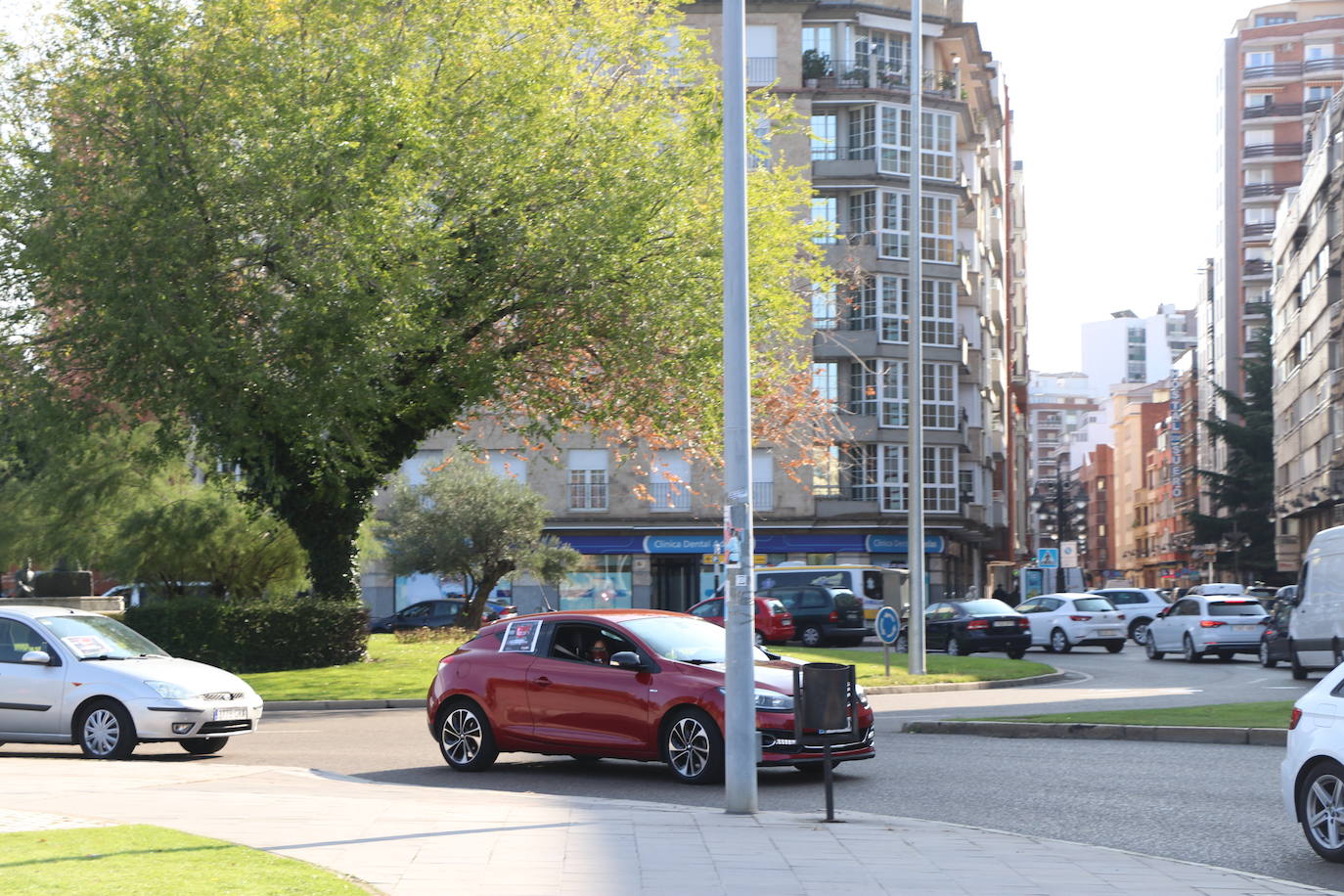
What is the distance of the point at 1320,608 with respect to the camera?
1123 inches

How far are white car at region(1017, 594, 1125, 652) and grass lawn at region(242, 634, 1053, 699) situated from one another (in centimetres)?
907

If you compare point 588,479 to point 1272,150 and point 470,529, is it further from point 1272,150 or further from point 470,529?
point 1272,150

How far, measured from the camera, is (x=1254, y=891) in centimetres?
824

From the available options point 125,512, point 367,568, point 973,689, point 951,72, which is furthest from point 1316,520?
point 125,512

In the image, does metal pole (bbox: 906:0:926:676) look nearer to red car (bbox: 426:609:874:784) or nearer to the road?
the road

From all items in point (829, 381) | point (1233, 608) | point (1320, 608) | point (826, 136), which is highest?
point (826, 136)

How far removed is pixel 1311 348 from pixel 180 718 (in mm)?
58543

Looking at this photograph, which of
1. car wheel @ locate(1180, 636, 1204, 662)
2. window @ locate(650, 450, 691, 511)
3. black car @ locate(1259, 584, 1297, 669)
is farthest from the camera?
window @ locate(650, 450, 691, 511)

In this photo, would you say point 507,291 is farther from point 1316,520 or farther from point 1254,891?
point 1316,520

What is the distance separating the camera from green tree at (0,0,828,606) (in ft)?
81.6

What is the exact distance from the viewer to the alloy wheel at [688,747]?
13641 millimetres

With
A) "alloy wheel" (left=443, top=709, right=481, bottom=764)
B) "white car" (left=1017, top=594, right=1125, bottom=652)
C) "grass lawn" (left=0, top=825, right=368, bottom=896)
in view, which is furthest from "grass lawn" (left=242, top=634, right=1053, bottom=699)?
"grass lawn" (left=0, top=825, right=368, bottom=896)

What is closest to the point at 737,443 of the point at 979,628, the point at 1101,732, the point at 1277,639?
the point at 1101,732

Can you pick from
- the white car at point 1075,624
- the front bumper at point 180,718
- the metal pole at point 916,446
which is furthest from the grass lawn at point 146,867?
the white car at point 1075,624
